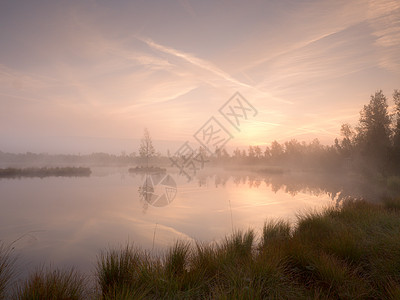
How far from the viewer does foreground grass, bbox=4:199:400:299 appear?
2990 millimetres

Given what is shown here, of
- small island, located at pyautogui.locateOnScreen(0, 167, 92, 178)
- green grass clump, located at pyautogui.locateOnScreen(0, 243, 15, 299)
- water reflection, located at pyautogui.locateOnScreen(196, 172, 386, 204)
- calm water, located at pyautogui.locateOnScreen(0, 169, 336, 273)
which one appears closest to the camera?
→ green grass clump, located at pyautogui.locateOnScreen(0, 243, 15, 299)

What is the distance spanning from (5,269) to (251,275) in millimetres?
5051

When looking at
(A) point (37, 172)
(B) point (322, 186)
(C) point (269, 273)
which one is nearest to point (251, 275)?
(C) point (269, 273)

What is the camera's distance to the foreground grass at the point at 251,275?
9.81 ft

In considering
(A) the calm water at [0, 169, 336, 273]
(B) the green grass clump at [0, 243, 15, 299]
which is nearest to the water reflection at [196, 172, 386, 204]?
(A) the calm water at [0, 169, 336, 273]

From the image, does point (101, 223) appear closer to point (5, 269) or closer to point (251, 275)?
point (5, 269)

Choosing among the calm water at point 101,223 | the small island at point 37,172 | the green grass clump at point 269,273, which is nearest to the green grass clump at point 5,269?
the calm water at point 101,223

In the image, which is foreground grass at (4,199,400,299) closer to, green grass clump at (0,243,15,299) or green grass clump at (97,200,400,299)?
green grass clump at (97,200,400,299)

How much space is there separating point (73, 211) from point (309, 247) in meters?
10.0

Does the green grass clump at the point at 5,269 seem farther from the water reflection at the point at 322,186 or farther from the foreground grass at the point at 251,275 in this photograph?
the water reflection at the point at 322,186

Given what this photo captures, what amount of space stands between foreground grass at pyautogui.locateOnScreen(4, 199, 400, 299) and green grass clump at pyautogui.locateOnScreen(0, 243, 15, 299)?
290 millimetres

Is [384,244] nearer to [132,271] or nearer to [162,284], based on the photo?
[162,284]

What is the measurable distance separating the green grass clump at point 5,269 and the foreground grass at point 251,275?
0.29 metres

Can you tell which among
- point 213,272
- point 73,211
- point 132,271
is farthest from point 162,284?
point 73,211
